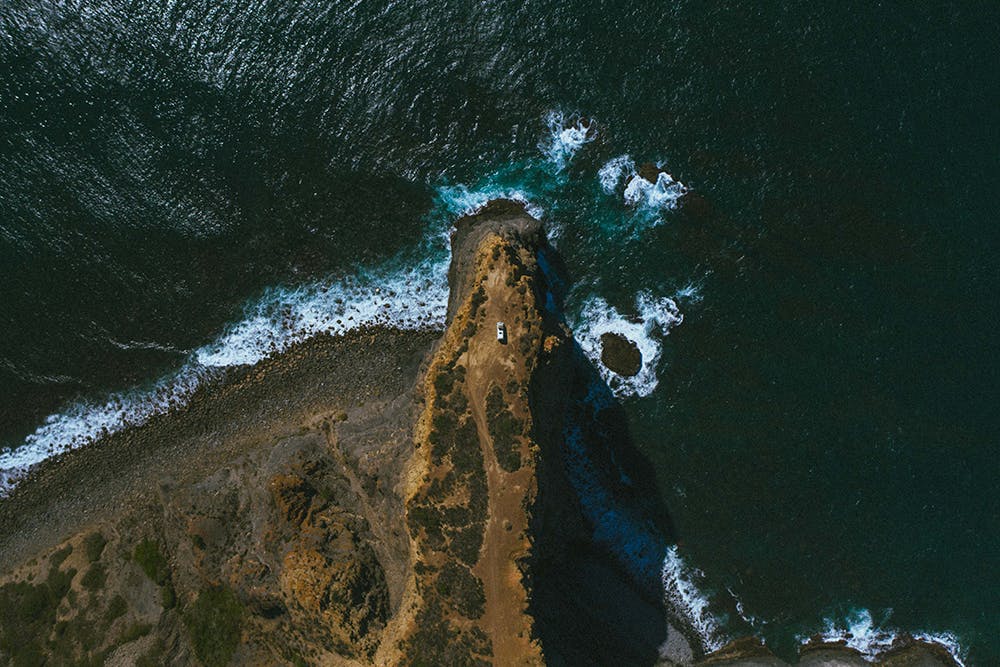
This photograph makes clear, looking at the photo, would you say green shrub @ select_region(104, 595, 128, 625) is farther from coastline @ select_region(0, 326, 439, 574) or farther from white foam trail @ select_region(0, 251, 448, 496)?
white foam trail @ select_region(0, 251, 448, 496)

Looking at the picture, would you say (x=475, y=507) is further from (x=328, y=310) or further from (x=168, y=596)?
(x=168, y=596)

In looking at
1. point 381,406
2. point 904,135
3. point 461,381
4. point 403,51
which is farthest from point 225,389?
point 904,135

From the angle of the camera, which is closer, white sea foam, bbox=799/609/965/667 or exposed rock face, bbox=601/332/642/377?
exposed rock face, bbox=601/332/642/377

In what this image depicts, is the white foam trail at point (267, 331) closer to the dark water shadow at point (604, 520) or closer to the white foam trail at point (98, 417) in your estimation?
the white foam trail at point (98, 417)

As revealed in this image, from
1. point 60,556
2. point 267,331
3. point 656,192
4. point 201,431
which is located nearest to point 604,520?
point 656,192

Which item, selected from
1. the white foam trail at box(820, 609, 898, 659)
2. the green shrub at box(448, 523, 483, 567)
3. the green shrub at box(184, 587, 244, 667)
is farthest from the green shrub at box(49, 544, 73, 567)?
the white foam trail at box(820, 609, 898, 659)
